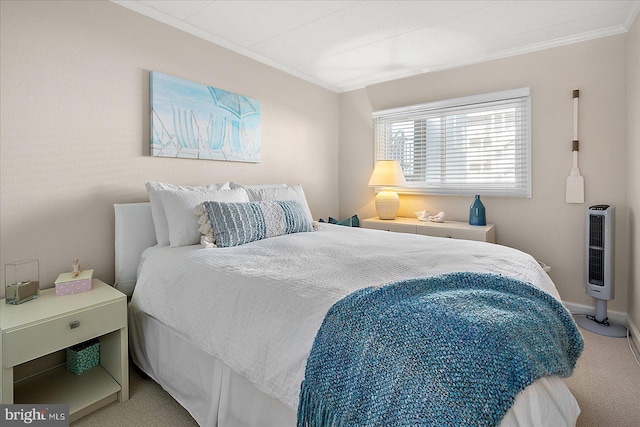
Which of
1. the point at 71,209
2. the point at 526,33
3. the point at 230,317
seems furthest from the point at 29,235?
the point at 526,33

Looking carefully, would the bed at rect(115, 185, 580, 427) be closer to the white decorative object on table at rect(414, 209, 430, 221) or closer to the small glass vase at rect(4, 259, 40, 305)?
the small glass vase at rect(4, 259, 40, 305)

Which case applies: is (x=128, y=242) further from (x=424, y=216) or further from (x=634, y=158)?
(x=634, y=158)

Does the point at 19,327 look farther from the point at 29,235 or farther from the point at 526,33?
the point at 526,33

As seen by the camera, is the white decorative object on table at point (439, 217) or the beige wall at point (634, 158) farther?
the white decorative object on table at point (439, 217)

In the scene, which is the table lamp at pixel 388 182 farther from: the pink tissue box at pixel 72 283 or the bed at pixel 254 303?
the pink tissue box at pixel 72 283

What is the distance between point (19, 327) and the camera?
4.60 feet

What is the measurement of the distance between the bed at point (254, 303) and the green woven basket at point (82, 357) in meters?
0.19

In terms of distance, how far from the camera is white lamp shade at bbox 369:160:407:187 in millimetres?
3582

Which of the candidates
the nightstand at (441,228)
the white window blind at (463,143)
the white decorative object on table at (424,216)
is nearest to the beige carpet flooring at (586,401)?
the nightstand at (441,228)

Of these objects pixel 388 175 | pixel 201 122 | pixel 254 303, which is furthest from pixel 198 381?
pixel 388 175

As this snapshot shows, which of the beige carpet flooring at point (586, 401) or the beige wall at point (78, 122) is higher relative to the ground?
the beige wall at point (78, 122)

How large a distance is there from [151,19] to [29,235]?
5.57ft

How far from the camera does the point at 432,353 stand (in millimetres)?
838

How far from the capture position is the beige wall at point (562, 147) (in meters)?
2.70
